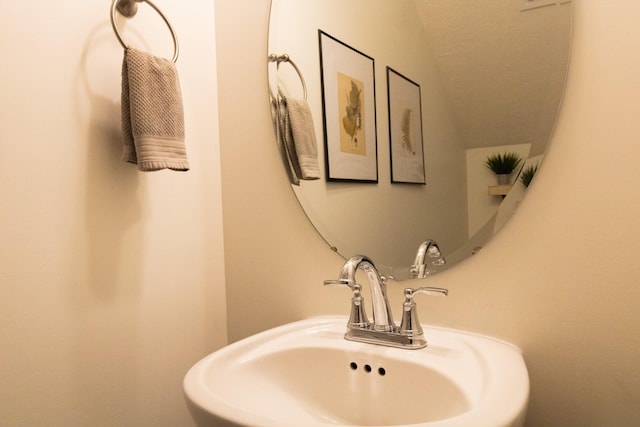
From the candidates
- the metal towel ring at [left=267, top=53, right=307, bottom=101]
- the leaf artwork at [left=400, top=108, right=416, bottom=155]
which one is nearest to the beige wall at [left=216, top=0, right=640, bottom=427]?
the leaf artwork at [left=400, top=108, right=416, bottom=155]

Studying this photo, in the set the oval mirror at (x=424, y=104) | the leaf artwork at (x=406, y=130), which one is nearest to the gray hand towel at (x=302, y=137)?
the oval mirror at (x=424, y=104)

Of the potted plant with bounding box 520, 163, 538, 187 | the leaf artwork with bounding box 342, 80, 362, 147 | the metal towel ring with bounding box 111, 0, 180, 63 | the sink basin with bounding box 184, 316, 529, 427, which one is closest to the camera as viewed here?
the sink basin with bounding box 184, 316, 529, 427

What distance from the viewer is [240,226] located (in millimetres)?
1219

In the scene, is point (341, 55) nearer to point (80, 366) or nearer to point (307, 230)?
point (307, 230)

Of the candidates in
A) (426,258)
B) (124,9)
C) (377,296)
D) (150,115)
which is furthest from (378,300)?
(124,9)

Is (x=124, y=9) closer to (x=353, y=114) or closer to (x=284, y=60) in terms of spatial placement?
(x=284, y=60)

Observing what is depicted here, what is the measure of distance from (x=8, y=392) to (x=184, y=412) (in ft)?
1.49

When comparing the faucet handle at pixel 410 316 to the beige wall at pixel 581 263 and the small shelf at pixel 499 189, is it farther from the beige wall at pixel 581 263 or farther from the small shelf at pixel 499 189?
the small shelf at pixel 499 189

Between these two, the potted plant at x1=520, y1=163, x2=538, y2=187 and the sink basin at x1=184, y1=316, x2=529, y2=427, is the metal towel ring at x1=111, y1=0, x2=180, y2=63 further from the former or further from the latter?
the potted plant at x1=520, y1=163, x2=538, y2=187

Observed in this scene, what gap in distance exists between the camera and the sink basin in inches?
27.2

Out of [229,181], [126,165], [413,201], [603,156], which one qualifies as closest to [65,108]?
[126,165]

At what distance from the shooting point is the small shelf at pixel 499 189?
2.73 ft

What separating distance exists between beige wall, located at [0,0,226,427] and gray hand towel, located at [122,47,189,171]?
0.25 ft

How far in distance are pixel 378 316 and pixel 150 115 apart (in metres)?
0.66
